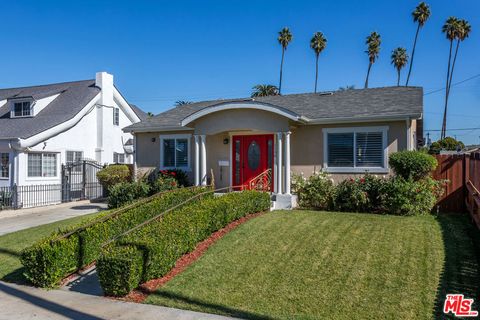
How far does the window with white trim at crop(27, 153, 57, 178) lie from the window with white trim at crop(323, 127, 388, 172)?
14063 mm

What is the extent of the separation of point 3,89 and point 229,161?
64.8 feet

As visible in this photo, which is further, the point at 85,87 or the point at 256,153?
the point at 85,87

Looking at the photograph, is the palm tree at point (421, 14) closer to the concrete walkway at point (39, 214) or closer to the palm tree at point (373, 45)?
the palm tree at point (373, 45)

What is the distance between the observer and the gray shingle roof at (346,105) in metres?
12.9

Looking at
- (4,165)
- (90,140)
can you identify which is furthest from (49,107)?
(4,165)

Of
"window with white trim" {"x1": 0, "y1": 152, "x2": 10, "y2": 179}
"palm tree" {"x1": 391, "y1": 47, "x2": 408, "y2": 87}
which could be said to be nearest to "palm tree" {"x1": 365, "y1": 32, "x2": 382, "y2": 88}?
"palm tree" {"x1": 391, "y1": 47, "x2": 408, "y2": 87}

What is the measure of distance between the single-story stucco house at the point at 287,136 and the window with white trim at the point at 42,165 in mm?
5583

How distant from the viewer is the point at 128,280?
248 inches

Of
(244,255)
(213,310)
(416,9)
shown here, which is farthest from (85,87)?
(416,9)

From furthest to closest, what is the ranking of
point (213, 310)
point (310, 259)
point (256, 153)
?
point (256, 153) → point (310, 259) → point (213, 310)

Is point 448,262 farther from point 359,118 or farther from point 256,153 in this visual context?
point 256,153

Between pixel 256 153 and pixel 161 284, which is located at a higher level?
pixel 256 153

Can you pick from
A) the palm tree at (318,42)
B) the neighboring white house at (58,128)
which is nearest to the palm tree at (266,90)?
the palm tree at (318,42)

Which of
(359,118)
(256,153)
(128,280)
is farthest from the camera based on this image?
(256,153)
